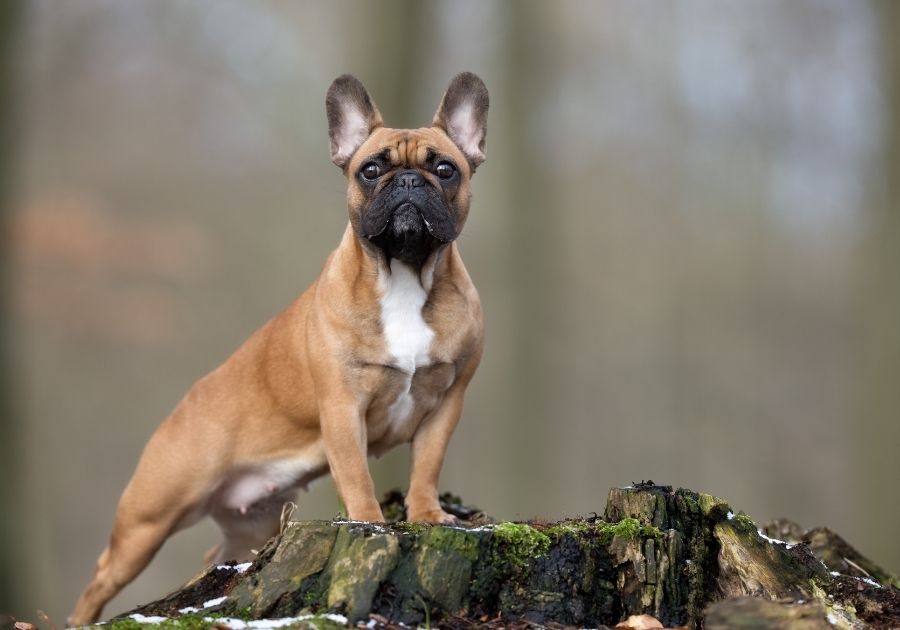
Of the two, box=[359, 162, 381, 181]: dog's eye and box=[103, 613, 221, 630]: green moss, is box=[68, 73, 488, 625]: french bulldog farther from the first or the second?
box=[103, 613, 221, 630]: green moss

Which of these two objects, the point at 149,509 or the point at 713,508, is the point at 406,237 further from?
the point at 149,509

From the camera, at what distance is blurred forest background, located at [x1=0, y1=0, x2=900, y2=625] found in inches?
603

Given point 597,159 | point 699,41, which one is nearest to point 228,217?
point 597,159

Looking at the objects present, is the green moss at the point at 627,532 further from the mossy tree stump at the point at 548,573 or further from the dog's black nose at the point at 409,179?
the dog's black nose at the point at 409,179

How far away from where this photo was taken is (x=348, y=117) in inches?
254

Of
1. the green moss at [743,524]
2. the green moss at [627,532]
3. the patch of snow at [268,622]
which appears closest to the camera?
the patch of snow at [268,622]

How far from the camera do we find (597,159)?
18.2 metres

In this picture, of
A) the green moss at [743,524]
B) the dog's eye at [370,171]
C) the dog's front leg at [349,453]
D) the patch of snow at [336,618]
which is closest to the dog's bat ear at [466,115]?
the dog's eye at [370,171]

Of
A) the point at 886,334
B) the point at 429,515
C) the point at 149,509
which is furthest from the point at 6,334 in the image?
the point at 886,334

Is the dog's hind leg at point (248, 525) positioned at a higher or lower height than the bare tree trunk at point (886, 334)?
lower

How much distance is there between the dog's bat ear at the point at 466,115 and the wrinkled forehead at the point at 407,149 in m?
0.30

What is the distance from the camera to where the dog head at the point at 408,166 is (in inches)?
221

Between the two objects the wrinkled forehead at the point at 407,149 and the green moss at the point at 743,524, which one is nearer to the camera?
the green moss at the point at 743,524

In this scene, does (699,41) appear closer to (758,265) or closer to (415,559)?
(758,265)
